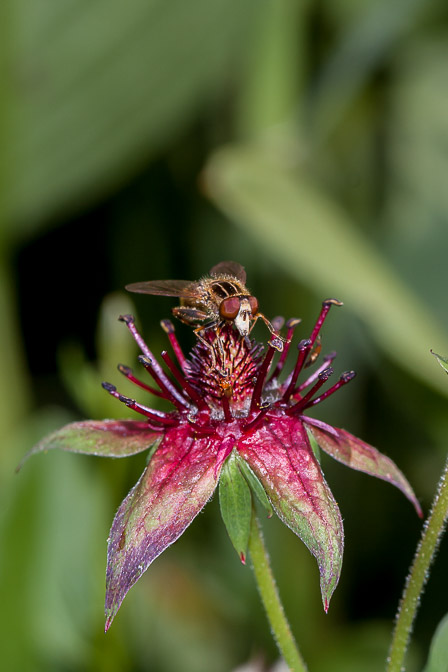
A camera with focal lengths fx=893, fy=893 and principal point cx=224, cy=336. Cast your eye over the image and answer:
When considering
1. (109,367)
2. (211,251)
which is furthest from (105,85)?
(109,367)

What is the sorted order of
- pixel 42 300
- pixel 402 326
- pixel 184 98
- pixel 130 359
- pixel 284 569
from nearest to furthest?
pixel 130 359, pixel 402 326, pixel 284 569, pixel 184 98, pixel 42 300

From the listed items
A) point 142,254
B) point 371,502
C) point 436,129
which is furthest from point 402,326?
point 436,129

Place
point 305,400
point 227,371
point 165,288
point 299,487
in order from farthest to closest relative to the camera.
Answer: point 165,288 → point 227,371 → point 305,400 → point 299,487

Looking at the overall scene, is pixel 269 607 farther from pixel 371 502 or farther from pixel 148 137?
pixel 148 137

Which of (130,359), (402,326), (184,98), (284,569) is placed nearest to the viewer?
(130,359)

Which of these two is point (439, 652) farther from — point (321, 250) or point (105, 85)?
point (105, 85)

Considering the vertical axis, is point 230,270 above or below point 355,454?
above
